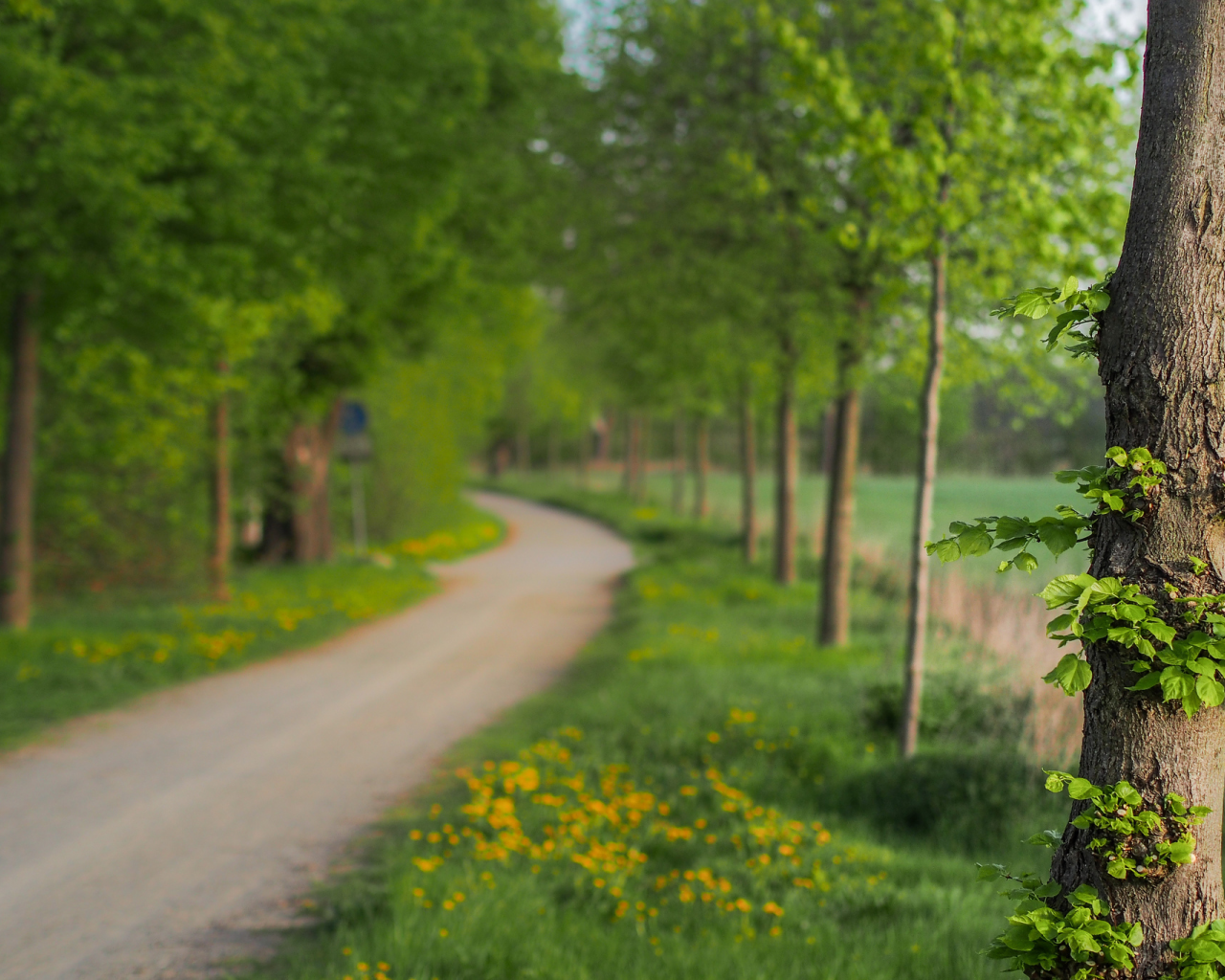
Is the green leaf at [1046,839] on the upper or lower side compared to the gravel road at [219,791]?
upper

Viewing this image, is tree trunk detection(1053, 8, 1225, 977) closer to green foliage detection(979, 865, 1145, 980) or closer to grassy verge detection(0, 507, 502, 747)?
green foliage detection(979, 865, 1145, 980)

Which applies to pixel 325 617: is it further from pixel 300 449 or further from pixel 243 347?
pixel 300 449

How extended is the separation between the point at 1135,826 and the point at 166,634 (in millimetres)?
10718

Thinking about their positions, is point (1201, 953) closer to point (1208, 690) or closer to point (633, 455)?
point (1208, 690)

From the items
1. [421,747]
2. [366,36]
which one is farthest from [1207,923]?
[366,36]

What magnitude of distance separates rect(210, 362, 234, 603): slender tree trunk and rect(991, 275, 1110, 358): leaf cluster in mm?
12755

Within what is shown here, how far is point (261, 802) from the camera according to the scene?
21.4 feet

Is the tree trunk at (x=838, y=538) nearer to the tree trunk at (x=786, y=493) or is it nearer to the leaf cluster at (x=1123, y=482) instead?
the tree trunk at (x=786, y=493)

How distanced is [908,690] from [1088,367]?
3.87m

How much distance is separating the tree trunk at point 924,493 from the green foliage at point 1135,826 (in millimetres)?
4191

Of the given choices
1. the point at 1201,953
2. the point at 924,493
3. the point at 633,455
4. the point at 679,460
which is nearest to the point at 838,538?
the point at 924,493

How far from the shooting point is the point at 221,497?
1391cm


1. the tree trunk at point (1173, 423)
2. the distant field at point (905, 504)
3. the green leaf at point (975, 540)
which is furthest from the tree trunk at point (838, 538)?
the tree trunk at point (1173, 423)

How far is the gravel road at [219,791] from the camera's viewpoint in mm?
4633
